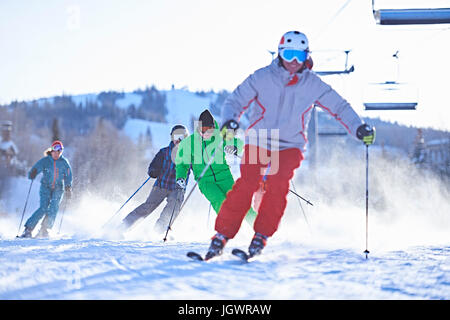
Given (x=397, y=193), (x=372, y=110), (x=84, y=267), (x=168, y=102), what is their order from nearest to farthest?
(x=84, y=267)
(x=372, y=110)
(x=397, y=193)
(x=168, y=102)

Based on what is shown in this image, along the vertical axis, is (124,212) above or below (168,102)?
below

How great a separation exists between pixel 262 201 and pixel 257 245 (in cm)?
33

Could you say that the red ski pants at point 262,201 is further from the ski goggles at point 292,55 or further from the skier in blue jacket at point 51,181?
the skier in blue jacket at point 51,181

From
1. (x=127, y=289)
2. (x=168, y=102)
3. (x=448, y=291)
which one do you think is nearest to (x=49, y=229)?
(x=127, y=289)

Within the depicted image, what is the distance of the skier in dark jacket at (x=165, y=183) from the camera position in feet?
22.0

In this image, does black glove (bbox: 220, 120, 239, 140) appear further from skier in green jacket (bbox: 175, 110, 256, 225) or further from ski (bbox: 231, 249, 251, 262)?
skier in green jacket (bbox: 175, 110, 256, 225)

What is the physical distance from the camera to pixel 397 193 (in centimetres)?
3553

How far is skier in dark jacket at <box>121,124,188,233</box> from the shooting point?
6.72 metres

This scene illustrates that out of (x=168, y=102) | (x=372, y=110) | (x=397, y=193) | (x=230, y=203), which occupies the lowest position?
(x=397, y=193)

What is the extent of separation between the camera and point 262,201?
3.32m

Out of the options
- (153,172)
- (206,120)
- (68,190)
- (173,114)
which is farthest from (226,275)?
(173,114)
